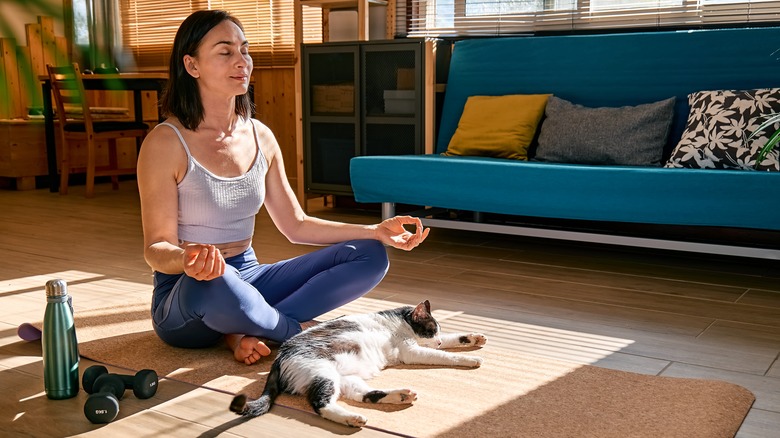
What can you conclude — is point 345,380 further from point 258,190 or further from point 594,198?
point 594,198

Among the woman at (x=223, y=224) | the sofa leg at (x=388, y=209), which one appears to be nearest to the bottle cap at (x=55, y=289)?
the woman at (x=223, y=224)

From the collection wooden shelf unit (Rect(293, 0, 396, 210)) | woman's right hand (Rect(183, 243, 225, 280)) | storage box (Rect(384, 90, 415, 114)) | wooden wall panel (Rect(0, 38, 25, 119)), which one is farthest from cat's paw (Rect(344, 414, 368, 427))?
wooden shelf unit (Rect(293, 0, 396, 210))

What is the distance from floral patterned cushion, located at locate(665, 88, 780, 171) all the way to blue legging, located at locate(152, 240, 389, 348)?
1.66m

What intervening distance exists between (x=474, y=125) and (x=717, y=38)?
1142 mm

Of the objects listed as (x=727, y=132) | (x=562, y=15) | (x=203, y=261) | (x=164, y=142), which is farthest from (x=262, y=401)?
(x=562, y=15)

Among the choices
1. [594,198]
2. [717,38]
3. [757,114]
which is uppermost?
[717,38]

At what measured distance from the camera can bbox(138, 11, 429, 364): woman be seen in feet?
6.39

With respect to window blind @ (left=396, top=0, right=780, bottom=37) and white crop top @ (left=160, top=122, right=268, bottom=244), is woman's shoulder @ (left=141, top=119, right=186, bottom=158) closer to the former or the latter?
white crop top @ (left=160, top=122, right=268, bottom=244)

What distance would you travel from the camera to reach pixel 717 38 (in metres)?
3.51

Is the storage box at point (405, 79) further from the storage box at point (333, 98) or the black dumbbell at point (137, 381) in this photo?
the black dumbbell at point (137, 381)

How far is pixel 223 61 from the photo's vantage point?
203 centimetres

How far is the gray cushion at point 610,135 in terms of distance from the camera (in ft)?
11.3

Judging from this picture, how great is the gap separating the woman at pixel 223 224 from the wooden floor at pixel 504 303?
0.71ft

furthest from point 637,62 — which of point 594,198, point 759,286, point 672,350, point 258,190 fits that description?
point 258,190
